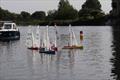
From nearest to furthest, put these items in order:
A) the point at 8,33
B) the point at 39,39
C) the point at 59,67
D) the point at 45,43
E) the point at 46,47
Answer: the point at 59,67 < the point at 46,47 < the point at 45,43 < the point at 39,39 < the point at 8,33

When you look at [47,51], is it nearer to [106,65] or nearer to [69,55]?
[69,55]

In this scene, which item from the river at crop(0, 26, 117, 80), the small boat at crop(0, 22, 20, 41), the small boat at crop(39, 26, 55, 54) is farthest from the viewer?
the small boat at crop(0, 22, 20, 41)

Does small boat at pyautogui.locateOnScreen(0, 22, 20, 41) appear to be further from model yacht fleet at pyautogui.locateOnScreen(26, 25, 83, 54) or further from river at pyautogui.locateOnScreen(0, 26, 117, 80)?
river at pyautogui.locateOnScreen(0, 26, 117, 80)

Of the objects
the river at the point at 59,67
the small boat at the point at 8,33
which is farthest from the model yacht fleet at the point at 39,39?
the river at the point at 59,67

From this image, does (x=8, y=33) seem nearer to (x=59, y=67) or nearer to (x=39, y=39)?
(x=39, y=39)

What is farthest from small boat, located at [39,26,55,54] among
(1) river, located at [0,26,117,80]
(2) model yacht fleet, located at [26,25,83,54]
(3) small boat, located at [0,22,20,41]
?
(3) small boat, located at [0,22,20,41]

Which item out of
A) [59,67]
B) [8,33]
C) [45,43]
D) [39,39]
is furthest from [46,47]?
[8,33]

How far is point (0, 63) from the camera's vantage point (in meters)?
44.2

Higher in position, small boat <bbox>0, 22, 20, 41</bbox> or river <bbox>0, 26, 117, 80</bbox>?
small boat <bbox>0, 22, 20, 41</bbox>

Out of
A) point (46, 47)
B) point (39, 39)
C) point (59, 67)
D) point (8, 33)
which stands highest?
point (8, 33)

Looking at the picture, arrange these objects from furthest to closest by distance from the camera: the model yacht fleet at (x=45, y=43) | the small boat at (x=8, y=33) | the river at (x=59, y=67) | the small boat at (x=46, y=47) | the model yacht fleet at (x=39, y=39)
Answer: the small boat at (x=8, y=33)
the model yacht fleet at (x=39, y=39)
the model yacht fleet at (x=45, y=43)
the small boat at (x=46, y=47)
the river at (x=59, y=67)

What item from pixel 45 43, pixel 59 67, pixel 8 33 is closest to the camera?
pixel 59 67

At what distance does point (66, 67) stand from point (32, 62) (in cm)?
551

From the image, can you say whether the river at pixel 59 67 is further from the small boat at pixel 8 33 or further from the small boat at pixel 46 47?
the small boat at pixel 8 33
